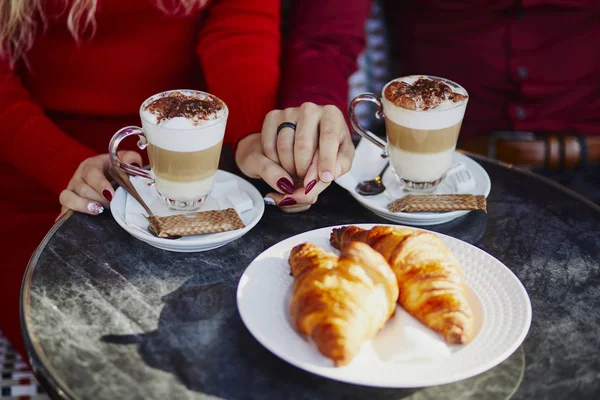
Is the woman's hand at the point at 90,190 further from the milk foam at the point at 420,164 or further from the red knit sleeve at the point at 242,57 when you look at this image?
the milk foam at the point at 420,164

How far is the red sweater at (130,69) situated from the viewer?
5.32ft

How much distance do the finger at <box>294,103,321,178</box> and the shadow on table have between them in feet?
1.19

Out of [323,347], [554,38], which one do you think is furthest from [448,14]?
[323,347]

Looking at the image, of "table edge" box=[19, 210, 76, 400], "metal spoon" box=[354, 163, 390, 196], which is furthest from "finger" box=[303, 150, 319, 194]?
"table edge" box=[19, 210, 76, 400]

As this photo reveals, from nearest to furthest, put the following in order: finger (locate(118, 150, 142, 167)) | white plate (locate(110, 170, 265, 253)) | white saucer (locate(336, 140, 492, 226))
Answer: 1. white plate (locate(110, 170, 265, 253))
2. white saucer (locate(336, 140, 492, 226))
3. finger (locate(118, 150, 142, 167))

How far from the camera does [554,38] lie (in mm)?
2074

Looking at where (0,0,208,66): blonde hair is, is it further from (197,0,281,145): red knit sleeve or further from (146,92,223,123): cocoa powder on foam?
(146,92,223,123): cocoa powder on foam

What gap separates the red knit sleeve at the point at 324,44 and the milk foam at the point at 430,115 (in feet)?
1.30

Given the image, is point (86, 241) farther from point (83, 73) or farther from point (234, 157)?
point (83, 73)

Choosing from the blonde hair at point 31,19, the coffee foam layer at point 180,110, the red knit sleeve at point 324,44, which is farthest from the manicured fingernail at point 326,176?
the blonde hair at point 31,19

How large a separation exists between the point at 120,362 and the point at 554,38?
1.75 meters

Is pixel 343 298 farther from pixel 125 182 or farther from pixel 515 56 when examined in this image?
pixel 515 56

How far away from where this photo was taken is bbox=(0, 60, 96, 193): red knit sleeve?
1.52 metres

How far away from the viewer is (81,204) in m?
1.24
